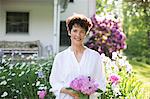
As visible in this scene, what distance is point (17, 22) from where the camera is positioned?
653 inches

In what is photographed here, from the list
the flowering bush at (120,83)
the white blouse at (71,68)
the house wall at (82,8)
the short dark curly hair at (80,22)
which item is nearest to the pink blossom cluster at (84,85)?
the white blouse at (71,68)

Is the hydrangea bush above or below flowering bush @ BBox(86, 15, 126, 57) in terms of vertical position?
below

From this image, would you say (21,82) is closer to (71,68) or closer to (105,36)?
(71,68)

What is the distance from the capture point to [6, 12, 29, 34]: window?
650 inches

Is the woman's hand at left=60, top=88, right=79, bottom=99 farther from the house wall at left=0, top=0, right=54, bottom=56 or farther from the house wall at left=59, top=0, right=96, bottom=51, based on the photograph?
the house wall at left=59, top=0, right=96, bottom=51

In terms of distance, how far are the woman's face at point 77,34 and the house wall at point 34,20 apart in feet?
41.2

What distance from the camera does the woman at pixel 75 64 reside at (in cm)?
356

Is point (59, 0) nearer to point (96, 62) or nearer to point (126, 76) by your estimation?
point (126, 76)

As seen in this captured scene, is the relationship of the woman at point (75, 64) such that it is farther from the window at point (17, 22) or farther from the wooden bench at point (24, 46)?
the window at point (17, 22)

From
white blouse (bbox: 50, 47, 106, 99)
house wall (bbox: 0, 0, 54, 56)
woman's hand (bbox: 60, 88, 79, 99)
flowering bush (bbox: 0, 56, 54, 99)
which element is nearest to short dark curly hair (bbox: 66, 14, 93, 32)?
white blouse (bbox: 50, 47, 106, 99)

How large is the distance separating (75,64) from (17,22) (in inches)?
525

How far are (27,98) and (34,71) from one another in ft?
2.45

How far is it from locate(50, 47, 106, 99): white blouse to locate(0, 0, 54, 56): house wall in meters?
12.5

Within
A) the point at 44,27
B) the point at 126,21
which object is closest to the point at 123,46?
the point at 44,27
